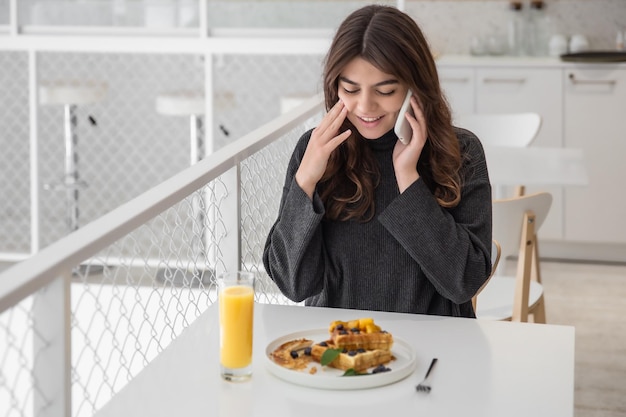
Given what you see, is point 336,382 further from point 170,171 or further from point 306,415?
point 170,171

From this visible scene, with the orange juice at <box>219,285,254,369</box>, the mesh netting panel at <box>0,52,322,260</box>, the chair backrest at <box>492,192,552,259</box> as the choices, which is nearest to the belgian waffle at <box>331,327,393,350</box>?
the orange juice at <box>219,285,254,369</box>

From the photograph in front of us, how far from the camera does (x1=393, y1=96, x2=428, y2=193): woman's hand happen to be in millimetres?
1688

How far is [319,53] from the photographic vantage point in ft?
14.8

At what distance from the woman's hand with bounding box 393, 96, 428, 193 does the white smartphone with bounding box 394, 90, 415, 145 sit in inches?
0.4

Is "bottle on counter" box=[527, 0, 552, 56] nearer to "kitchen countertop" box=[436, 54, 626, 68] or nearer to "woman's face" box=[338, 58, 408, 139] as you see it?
"kitchen countertop" box=[436, 54, 626, 68]

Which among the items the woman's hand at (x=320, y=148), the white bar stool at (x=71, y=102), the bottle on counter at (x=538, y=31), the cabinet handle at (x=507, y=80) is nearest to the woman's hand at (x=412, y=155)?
the woman's hand at (x=320, y=148)

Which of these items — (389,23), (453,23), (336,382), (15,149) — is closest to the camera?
(336,382)

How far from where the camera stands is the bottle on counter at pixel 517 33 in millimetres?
5102

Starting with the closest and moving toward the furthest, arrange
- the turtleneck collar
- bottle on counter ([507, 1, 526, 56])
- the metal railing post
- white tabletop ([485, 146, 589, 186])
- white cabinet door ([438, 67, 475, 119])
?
the metal railing post, the turtleneck collar, white tabletop ([485, 146, 589, 186]), white cabinet door ([438, 67, 475, 119]), bottle on counter ([507, 1, 526, 56])

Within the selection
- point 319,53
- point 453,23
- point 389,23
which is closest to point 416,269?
point 389,23

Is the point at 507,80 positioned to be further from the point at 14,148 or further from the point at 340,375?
the point at 340,375

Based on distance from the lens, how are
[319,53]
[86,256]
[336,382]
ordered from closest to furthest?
[86,256], [336,382], [319,53]

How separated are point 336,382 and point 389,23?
0.67 m

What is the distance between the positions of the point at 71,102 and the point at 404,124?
130 inches
